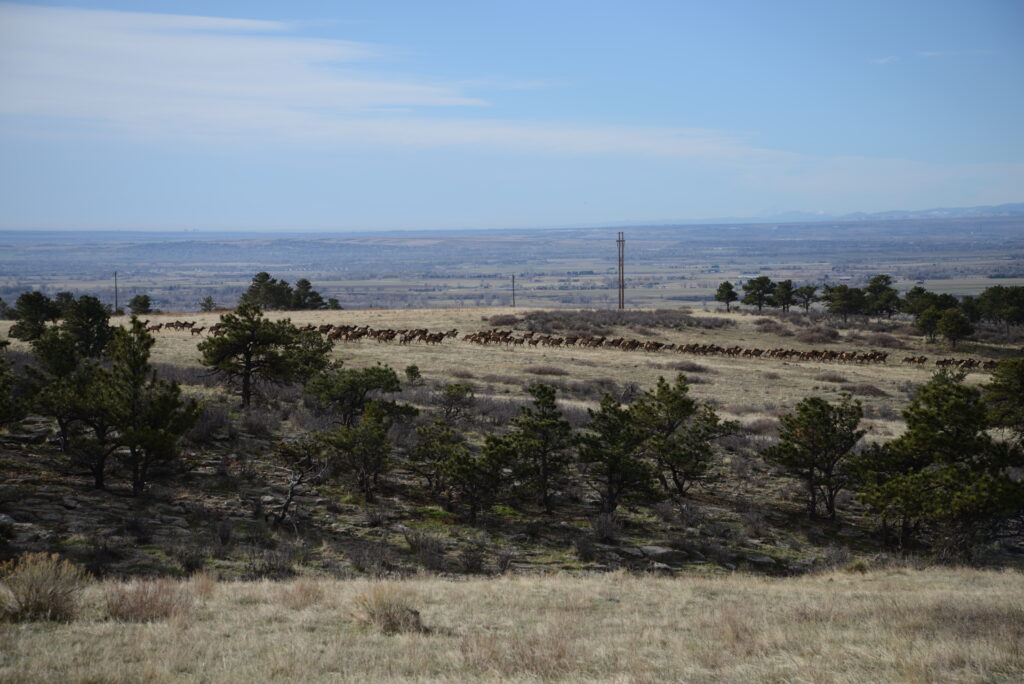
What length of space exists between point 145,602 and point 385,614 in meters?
3.10

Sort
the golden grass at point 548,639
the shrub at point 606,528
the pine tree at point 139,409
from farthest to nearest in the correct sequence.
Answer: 1. the shrub at point 606,528
2. the pine tree at point 139,409
3. the golden grass at point 548,639

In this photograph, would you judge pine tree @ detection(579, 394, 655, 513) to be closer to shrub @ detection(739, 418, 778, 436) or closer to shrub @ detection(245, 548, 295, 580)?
shrub @ detection(245, 548, 295, 580)

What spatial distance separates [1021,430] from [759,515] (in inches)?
264

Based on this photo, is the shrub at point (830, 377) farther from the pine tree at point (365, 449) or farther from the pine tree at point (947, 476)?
A: the pine tree at point (365, 449)

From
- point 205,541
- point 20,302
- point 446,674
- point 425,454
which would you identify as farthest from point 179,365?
point 446,674

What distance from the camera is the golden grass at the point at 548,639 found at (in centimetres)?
799

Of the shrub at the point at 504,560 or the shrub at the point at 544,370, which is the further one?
the shrub at the point at 544,370

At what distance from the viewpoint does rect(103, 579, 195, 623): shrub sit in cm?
954

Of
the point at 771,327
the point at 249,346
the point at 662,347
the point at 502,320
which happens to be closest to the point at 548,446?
the point at 249,346

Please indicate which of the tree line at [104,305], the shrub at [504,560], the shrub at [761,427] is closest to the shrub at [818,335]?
the shrub at [761,427]

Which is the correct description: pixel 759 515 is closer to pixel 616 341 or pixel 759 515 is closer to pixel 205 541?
pixel 205 541

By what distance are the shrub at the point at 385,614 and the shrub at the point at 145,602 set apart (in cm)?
223

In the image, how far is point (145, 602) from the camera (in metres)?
9.80

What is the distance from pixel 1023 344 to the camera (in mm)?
60438
